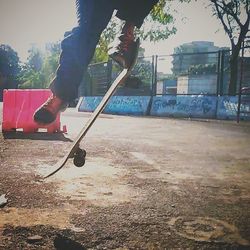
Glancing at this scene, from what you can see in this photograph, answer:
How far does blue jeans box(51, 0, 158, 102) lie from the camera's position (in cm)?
220

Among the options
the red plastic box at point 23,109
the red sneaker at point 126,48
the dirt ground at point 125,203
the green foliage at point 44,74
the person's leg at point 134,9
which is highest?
the green foliage at point 44,74

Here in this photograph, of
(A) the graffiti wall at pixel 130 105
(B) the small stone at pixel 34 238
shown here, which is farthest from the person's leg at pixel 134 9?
(A) the graffiti wall at pixel 130 105

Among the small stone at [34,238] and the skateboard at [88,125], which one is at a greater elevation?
the skateboard at [88,125]

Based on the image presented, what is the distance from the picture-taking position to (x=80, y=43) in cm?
225

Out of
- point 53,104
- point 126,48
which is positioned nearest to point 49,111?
point 53,104

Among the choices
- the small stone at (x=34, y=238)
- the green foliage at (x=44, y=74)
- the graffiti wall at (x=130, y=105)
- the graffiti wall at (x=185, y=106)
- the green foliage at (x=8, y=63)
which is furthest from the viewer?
the green foliage at (x=8, y=63)

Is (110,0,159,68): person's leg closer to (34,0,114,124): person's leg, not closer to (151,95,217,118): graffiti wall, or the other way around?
(34,0,114,124): person's leg

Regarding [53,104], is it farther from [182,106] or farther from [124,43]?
[182,106]

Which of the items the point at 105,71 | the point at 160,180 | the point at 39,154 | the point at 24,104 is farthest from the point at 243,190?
the point at 105,71

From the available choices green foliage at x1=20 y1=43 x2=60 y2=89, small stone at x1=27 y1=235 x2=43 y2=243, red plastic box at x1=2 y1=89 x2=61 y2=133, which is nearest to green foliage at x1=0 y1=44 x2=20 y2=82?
green foliage at x1=20 y1=43 x2=60 y2=89

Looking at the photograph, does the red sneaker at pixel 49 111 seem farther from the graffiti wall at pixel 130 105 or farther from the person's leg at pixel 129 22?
the graffiti wall at pixel 130 105

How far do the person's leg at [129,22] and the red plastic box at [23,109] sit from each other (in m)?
3.66

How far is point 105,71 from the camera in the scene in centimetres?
2084

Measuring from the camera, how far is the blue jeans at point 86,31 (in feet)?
7.20
